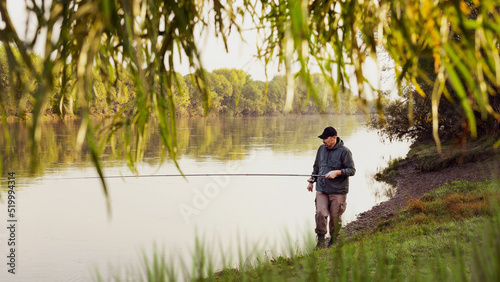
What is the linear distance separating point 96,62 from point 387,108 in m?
19.1

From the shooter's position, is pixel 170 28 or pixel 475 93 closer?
pixel 475 93

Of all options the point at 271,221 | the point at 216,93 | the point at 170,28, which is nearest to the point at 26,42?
the point at 170,28

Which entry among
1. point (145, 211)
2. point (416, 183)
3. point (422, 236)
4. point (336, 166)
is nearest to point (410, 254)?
point (422, 236)

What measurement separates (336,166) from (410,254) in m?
4.56

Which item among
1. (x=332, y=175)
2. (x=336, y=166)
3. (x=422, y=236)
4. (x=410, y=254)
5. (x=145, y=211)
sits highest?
(x=336, y=166)

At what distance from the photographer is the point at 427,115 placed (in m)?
18.1

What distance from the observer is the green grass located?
215 cm

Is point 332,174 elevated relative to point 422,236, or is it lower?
elevated

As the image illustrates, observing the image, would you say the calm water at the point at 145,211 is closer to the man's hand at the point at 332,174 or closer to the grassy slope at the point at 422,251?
the man's hand at the point at 332,174

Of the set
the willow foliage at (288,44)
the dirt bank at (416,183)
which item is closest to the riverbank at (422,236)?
the dirt bank at (416,183)

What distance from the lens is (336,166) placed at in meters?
7.77

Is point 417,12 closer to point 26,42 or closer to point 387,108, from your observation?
point 26,42

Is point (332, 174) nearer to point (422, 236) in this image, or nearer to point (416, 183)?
point (422, 236)

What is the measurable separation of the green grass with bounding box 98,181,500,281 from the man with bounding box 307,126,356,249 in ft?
1.98
